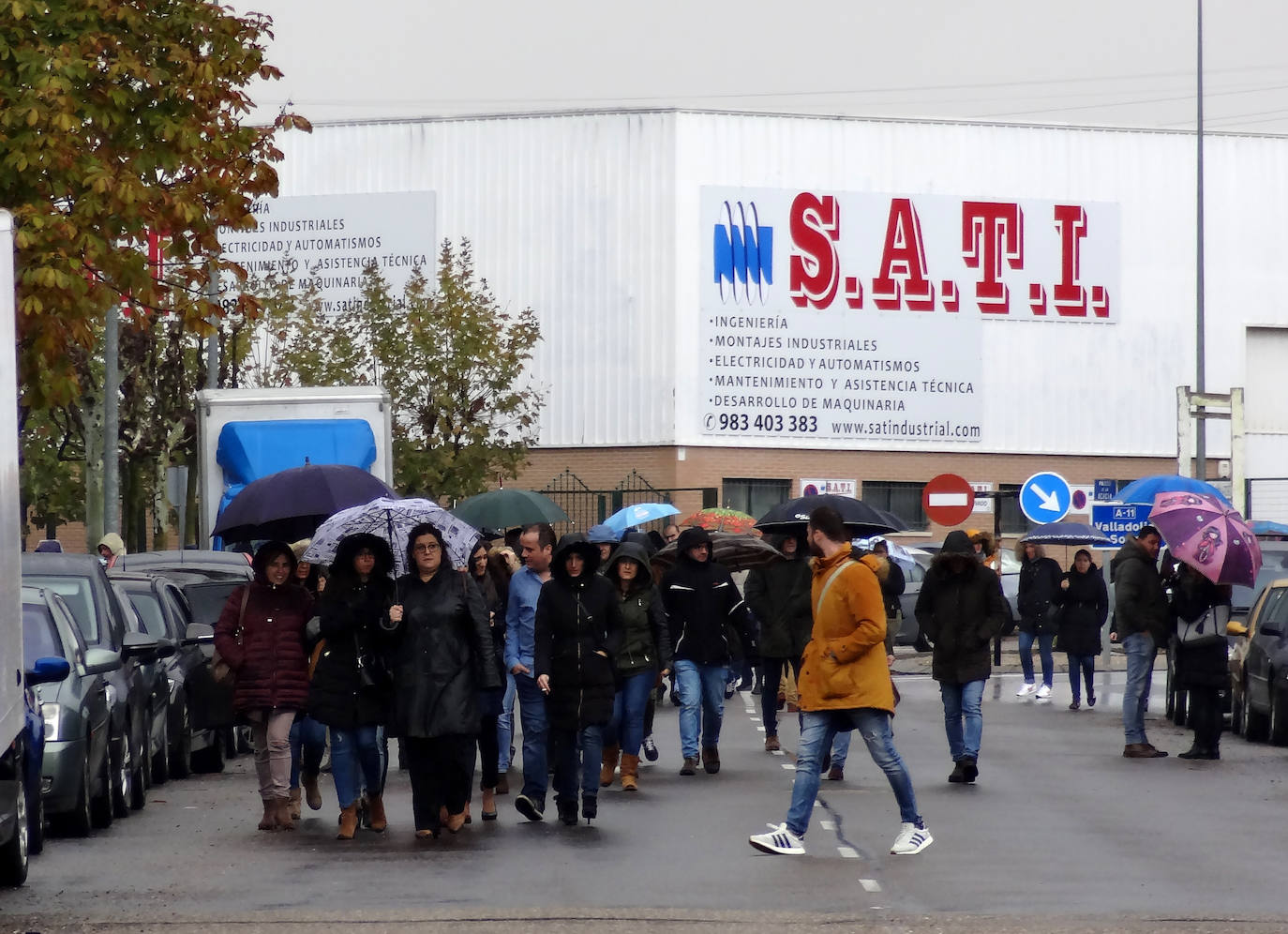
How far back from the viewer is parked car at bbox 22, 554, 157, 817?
14055 mm

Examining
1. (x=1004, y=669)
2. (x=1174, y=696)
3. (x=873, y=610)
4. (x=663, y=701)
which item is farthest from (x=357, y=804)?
(x=1004, y=669)

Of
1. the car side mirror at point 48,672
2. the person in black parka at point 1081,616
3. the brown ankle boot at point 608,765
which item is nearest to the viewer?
the car side mirror at point 48,672

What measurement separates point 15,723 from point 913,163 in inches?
1715

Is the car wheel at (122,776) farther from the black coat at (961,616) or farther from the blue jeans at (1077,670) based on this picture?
the blue jeans at (1077,670)

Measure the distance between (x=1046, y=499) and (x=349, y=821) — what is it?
18126mm

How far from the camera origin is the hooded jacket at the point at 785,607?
58.3 ft

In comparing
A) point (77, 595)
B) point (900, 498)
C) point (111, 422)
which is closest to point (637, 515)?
point (111, 422)

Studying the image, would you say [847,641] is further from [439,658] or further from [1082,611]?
[1082,611]

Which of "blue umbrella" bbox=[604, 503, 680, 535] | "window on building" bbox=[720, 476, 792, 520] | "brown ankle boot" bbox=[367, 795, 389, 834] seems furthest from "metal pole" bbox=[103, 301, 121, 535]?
"window on building" bbox=[720, 476, 792, 520]

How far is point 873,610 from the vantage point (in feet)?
38.7

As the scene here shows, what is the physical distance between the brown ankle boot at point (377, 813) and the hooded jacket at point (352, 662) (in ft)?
1.79

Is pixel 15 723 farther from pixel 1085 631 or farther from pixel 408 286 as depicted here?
pixel 408 286

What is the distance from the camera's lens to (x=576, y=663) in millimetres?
13422

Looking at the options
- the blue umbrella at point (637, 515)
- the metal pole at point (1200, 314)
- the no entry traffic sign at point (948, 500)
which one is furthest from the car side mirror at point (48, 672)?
the metal pole at point (1200, 314)
